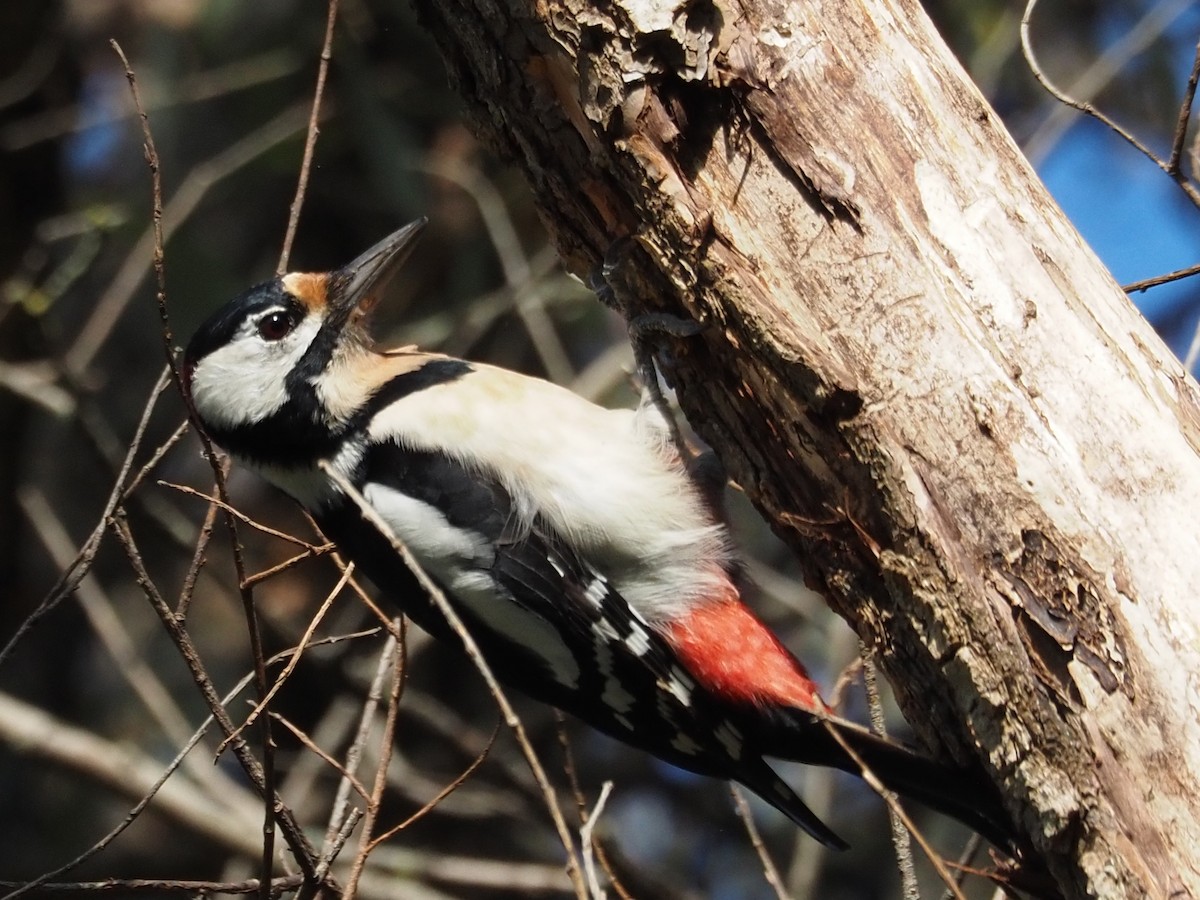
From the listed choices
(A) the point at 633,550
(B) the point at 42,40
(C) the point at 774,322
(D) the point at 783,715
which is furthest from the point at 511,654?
(B) the point at 42,40

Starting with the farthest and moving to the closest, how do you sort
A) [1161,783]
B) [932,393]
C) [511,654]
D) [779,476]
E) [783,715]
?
[511,654] → [783,715] → [779,476] → [932,393] → [1161,783]

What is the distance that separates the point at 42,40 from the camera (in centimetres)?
492

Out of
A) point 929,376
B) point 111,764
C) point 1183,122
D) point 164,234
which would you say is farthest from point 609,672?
point 164,234

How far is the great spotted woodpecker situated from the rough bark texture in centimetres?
52

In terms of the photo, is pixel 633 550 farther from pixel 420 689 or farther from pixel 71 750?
pixel 420 689

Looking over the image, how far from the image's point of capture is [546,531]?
2688 mm

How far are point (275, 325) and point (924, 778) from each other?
1.57 m

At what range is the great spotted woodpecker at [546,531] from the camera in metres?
2.66

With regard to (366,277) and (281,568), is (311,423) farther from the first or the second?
(281,568)

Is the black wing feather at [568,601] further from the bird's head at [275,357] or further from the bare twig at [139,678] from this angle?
the bare twig at [139,678]

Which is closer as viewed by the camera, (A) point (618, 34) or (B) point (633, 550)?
(A) point (618, 34)

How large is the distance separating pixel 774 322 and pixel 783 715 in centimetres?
89

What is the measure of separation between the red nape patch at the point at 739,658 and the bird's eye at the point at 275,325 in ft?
3.25

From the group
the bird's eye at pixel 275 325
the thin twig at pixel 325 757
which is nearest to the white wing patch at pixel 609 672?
the thin twig at pixel 325 757
